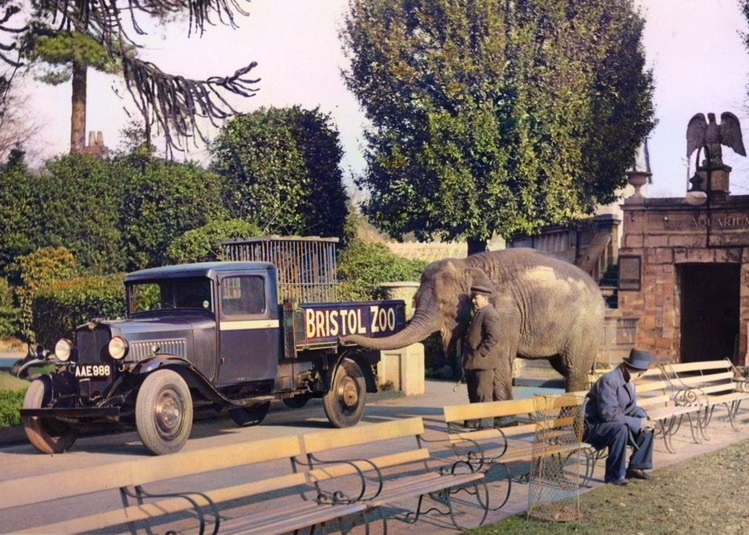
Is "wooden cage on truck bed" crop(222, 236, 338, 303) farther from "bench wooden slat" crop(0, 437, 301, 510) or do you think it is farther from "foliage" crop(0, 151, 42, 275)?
"bench wooden slat" crop(0, 437, 301, 510)

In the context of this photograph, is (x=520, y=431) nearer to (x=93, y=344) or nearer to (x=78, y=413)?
(x=78, y=413)

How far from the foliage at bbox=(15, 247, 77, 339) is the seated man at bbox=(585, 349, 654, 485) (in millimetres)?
16605

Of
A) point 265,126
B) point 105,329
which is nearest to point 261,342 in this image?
point 105,329

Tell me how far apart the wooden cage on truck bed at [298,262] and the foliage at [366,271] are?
1.61 feet

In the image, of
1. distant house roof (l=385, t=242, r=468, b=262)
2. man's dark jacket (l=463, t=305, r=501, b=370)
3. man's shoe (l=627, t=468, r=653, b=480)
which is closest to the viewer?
man's shoe (l=627, t=468, r=653, b=480)

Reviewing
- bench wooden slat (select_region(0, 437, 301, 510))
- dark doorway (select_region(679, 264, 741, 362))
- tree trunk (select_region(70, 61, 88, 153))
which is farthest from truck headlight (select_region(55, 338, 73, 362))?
dark doorway (select_region(679, 264, 741, 362))

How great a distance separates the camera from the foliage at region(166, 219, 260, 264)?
20.6 meters

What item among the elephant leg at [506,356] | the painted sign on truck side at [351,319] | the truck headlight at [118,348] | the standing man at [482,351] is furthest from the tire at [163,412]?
the elephant leg at [506,356]

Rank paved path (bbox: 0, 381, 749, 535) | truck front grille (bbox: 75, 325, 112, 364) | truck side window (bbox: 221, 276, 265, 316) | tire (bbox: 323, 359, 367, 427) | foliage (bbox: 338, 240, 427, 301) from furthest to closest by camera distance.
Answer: foliage (bbox: 338, 240, 427, 301), tire (bbox: 323, 359, 367, 427), truck side window (bbox: 221, 276, 265, 316), truck front grille (bbox: 75, 325, 112, 364), paved path (bbox: 0, 381, 749, 535)

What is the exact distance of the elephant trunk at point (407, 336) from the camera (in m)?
13.6

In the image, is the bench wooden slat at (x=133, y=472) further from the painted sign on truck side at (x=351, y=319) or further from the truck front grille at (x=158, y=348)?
the painted sign on truck side at (x=351, y=319)

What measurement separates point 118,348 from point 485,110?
1581 centimetres

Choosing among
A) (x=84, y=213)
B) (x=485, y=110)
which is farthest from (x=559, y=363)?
(x=84, y=213)

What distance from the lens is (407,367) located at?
19.0 meters
